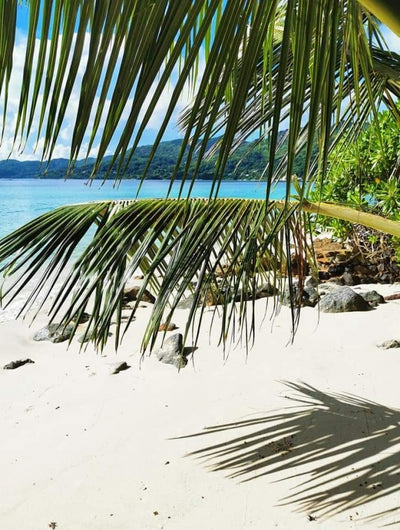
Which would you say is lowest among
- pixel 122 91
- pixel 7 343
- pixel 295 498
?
pixel 7 343

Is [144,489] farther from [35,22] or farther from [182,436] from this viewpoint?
[35,22]

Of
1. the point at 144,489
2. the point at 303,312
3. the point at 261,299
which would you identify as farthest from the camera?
the point at 261,299

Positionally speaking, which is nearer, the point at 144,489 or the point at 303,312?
the point at 144,489

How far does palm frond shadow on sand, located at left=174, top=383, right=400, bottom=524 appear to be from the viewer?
2.31 m

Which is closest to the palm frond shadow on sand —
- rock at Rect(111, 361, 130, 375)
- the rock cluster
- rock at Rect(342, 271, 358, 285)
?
rock at Rect(111, 361, 130, 375)

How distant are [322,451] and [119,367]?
183cm

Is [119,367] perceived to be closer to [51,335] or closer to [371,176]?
[51,335]

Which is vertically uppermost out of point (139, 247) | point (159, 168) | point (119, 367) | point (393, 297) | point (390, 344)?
point (159, 168)

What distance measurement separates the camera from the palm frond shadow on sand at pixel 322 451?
231cm

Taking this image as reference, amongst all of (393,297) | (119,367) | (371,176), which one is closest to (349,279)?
(393,297)

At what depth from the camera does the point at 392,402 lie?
308 cm

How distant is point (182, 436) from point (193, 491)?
485 millimetres

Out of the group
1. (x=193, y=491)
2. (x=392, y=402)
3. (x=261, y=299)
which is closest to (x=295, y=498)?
(x=193, y=491)

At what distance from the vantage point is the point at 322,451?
2637 millimetres
